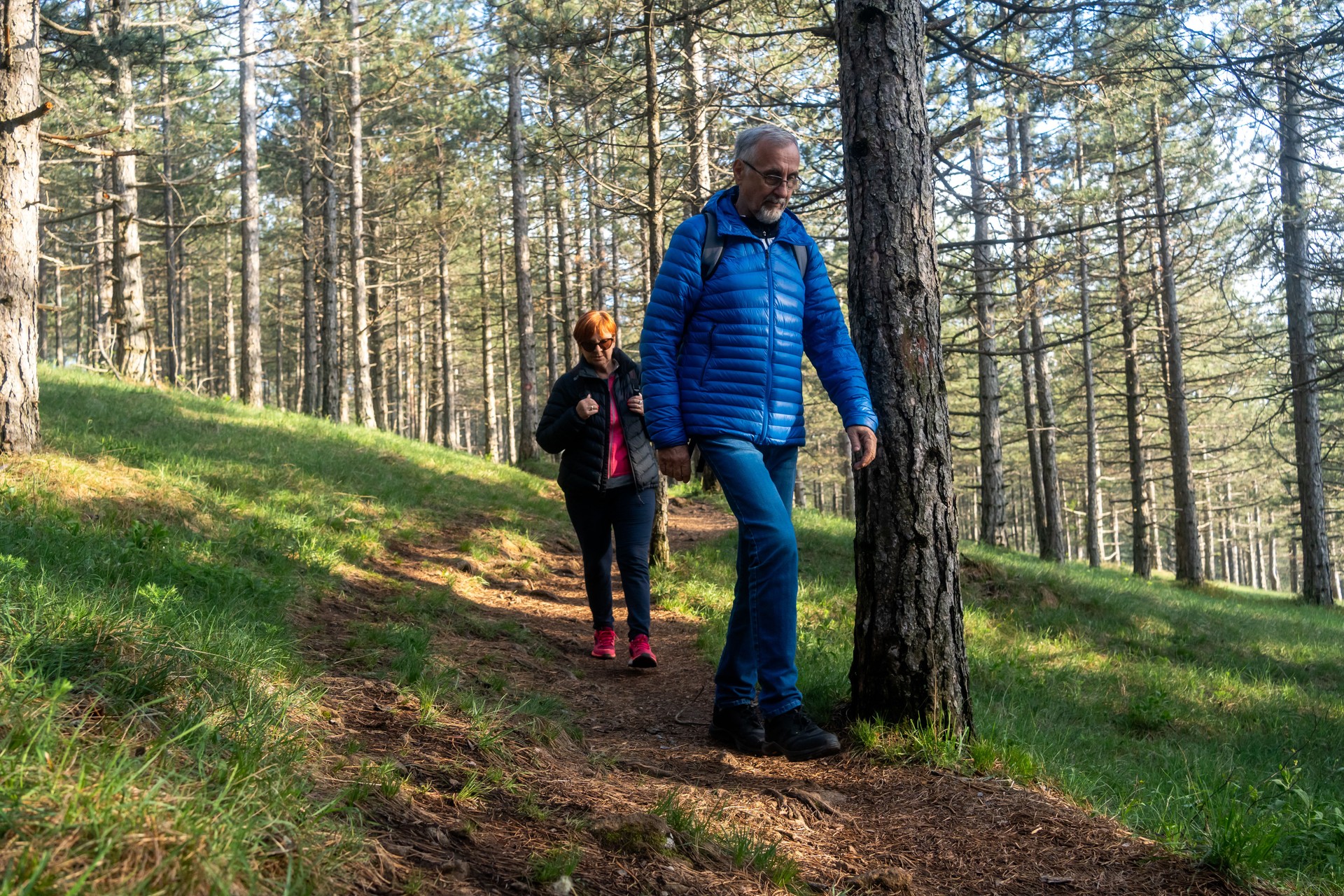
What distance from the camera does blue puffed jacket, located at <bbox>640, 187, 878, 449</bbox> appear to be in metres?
3.67

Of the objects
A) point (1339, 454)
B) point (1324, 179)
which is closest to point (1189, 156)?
point (1324, 179)

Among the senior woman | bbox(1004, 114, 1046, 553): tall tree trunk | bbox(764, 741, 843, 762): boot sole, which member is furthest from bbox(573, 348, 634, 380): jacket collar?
bbox(1004, 114, 1046, 553): tall tree trunk

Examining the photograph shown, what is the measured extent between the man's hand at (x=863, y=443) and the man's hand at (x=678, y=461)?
0.68 m

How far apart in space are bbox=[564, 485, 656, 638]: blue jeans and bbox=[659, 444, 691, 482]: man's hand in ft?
5.91

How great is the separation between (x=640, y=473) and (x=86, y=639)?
10.6 ft

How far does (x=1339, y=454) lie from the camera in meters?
36.3

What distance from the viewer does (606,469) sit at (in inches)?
214

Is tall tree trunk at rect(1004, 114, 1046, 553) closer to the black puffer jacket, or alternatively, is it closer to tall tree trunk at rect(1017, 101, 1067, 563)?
tall tree trunk at rect(1017, 101, 1067, 563)

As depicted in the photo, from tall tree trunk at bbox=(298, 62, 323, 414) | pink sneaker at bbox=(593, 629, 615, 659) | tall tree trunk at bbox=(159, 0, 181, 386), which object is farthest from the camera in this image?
tall tree trunk at bbox=(159, 0, 181, 386)

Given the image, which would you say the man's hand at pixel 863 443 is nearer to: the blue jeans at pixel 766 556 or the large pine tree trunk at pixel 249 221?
the blue jeans at pixel 766 556

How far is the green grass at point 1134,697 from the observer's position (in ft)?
10.6

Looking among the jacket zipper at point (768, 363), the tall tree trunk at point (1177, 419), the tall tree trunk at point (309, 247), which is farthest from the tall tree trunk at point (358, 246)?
the tall tree trunk at point (1177, 419)

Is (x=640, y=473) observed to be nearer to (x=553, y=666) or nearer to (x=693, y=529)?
(x=553, y=666)

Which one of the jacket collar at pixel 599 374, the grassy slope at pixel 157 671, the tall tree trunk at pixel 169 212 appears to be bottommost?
the grassy slope at pixel 157 671
